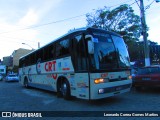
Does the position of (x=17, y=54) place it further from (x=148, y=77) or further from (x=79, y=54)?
(x=79, y=54)

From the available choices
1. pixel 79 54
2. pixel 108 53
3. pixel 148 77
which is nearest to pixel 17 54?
pixel 148 77

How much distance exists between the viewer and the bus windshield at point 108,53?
7.89 m

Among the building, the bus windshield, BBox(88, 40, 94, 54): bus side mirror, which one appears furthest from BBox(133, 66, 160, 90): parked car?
the building

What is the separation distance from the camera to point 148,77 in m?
11.0

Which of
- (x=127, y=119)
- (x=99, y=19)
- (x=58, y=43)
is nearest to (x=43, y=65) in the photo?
(x=58, y=43)

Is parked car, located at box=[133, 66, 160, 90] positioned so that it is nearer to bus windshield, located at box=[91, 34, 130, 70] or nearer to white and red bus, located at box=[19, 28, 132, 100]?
white and red bus, located at box=[19, 28, 132, 100]

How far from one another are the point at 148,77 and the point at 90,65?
187 inches

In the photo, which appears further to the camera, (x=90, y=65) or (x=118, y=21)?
(x=118, y=21)

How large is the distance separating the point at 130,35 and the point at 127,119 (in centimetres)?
3772

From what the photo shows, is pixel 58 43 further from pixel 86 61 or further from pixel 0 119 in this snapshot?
pixel 0 119

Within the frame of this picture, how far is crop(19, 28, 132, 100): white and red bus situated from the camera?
778 centimetres

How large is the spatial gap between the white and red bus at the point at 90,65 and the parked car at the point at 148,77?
6.96 ft

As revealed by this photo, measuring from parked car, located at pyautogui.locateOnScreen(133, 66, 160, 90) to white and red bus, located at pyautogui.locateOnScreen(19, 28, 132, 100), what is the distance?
2.12m

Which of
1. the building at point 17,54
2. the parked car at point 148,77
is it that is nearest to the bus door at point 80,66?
the parked car at point 148,77
